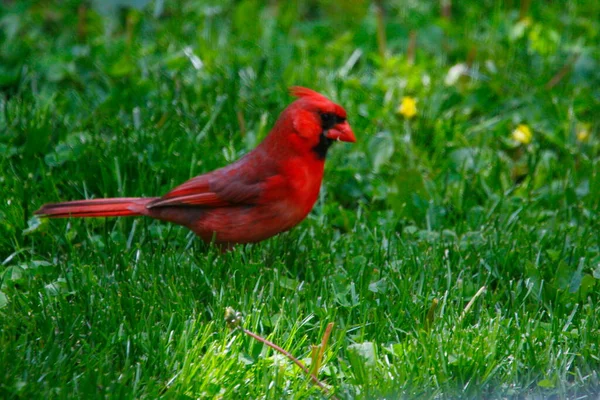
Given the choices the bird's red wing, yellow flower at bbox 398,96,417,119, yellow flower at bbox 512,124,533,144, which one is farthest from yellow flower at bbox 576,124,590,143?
the bird's red wing

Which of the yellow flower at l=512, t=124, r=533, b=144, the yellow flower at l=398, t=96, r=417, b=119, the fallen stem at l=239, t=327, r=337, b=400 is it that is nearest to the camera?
the fallen stem at l=239, t=327, r=337, b=400

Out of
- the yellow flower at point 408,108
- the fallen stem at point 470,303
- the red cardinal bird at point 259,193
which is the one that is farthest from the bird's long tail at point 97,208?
the yellow flower at point 408,108

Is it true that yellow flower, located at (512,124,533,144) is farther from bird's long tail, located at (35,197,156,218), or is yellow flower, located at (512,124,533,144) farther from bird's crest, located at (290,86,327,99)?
bird's long tail, located at (35,197,156,218)

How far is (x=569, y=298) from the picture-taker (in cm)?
327

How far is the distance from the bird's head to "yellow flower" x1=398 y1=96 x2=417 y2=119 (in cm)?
121

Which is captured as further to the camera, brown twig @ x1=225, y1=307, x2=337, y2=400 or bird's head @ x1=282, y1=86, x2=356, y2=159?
bird's head @ x1=282, y1=86, x2=356, y2=159

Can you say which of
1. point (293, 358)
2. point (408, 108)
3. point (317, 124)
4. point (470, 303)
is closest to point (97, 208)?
point (317, 124)

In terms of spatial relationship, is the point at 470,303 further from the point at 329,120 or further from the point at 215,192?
the point at 215,192

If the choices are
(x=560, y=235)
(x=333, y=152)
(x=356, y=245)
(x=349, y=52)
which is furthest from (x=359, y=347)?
(x=349, y=52)

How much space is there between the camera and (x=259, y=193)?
357cm

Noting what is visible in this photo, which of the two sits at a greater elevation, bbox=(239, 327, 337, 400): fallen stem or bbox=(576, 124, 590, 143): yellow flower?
bbox=(576, 124, 590, 143): yellow flower

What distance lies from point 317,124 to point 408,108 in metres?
1.29

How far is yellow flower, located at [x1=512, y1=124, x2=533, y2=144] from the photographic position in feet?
15.4

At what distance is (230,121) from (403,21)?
70.1 inches
